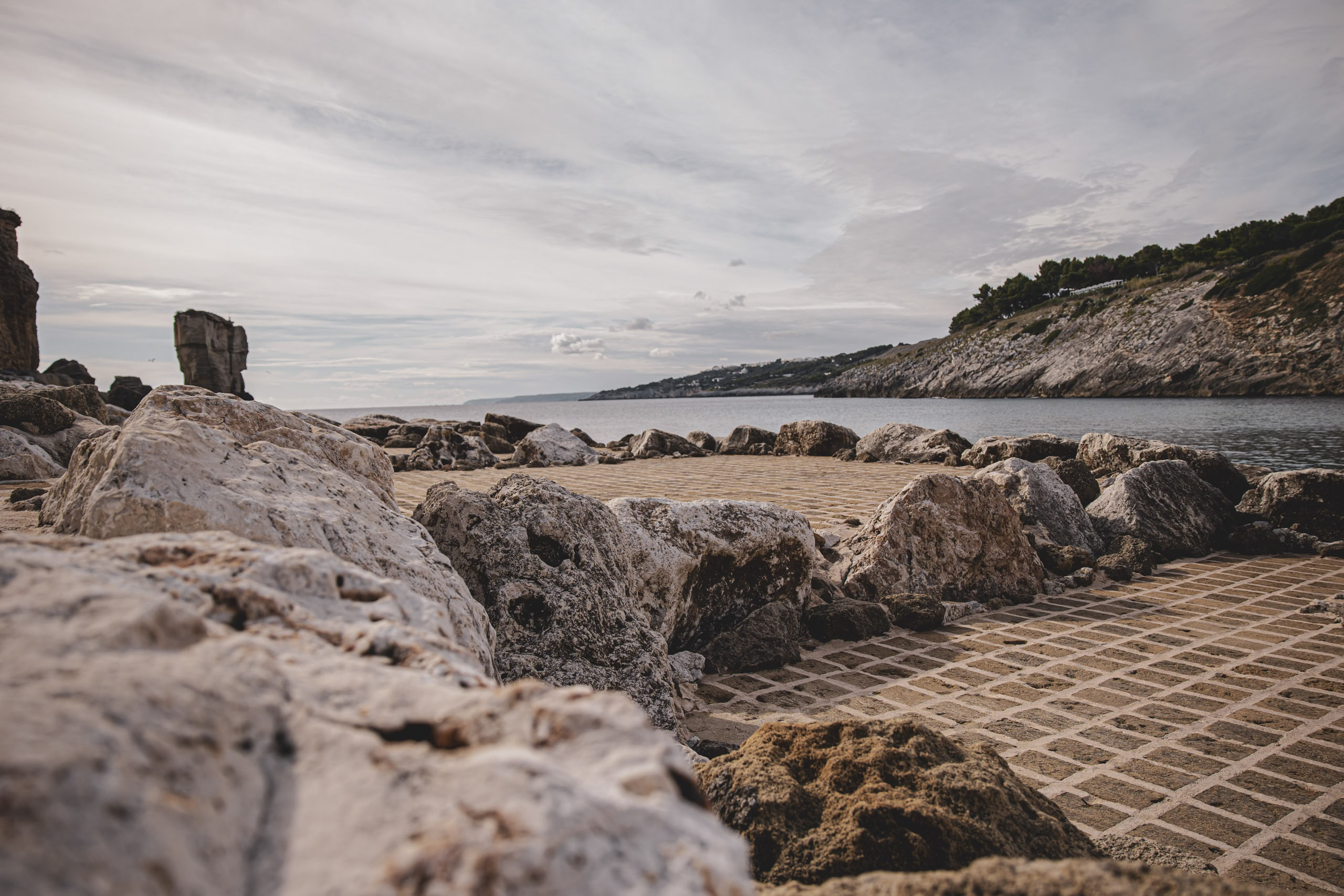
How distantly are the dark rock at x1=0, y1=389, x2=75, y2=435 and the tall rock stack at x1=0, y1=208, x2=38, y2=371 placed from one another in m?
18.2

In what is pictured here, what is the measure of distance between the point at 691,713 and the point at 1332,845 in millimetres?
2907

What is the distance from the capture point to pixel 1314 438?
2122cm

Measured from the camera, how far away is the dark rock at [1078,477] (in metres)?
9.12

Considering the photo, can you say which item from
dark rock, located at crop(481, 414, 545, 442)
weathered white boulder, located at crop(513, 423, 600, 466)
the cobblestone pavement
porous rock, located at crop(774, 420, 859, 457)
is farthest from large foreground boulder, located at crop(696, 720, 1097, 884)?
dark rock, located at crop(481, 414, 545, 442)

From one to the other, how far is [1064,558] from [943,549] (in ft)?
5.13

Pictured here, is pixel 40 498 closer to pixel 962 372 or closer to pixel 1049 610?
pixel 1049 610

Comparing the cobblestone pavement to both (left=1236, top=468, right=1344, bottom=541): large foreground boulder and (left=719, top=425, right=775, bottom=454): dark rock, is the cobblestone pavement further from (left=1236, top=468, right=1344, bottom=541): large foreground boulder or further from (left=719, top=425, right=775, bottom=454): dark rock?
(left=719, top=425, right=775, bottom=454): dark rock

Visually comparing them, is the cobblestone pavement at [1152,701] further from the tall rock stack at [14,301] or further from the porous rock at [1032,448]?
the tall rock stack at [14,301]

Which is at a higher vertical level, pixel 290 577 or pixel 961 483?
pixel 290 577

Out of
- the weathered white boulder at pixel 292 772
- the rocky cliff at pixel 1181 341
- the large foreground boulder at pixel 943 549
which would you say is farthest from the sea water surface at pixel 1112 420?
the weathered white boulder at pixel 292 772

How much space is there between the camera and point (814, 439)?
18.1 metres

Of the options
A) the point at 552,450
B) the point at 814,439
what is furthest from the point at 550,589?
the point at 814,439

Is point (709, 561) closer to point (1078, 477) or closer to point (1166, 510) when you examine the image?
point (1166, 510)

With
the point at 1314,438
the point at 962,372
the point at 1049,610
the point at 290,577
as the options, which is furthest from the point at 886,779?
the point at 962,372
